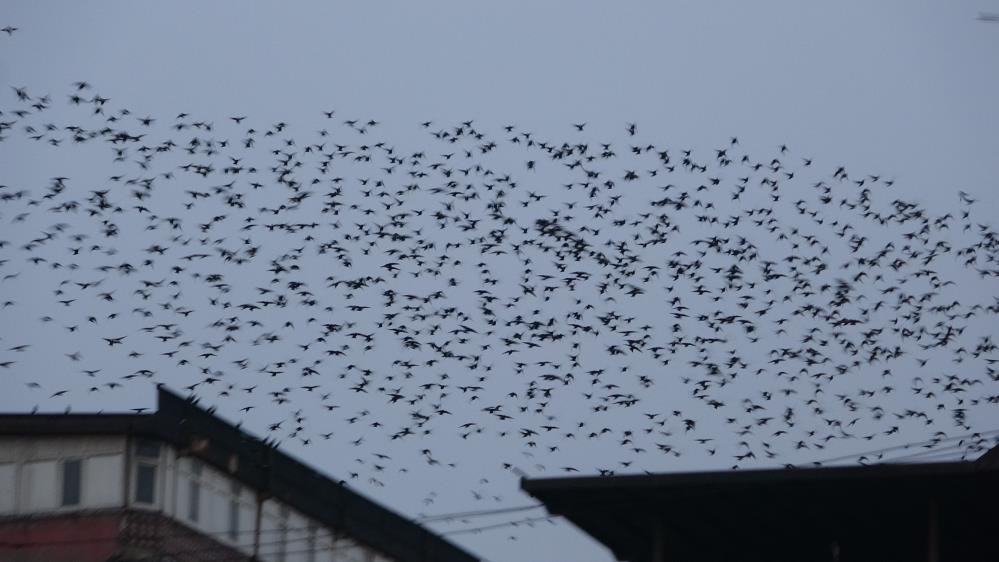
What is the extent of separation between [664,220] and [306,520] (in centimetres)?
1910

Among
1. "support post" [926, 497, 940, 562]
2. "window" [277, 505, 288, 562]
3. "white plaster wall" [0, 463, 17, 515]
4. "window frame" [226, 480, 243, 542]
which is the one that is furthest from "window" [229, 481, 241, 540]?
"support post" [926, 497, 940, 562]

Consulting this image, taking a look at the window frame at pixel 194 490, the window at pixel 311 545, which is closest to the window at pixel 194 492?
the window frame at pixel 194 490

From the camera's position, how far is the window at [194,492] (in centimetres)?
4188

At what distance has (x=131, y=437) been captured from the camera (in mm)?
40000

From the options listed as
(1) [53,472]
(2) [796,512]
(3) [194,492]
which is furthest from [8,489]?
(2) [796,512]

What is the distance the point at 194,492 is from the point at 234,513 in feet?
6.91

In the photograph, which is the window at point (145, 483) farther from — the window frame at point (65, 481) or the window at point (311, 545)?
the window at point (311, 545)

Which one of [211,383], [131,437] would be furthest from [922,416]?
[131,437]

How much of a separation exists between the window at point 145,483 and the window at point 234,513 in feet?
13.0

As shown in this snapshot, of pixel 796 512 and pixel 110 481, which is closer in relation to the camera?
pixel 796 512

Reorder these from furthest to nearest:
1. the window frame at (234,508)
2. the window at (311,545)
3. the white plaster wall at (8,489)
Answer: the window at (311,545), the window frame at (234,508), the white plaster wall at (8,489)

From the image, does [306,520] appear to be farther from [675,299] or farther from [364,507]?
[675,299]

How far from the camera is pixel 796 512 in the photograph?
23.9 m

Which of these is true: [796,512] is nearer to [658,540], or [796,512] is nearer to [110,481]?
[658,540]
